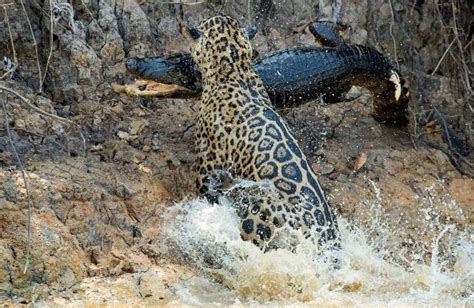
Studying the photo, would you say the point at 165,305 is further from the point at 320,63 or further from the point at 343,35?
the point at 343,35

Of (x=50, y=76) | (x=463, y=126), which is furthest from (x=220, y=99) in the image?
(x=463, y=126)

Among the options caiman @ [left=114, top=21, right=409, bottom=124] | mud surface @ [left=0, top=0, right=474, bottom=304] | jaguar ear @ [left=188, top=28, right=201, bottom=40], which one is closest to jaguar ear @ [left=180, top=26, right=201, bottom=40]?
jaguar ear @ [left=188, top=28, right=201, bottom=40]

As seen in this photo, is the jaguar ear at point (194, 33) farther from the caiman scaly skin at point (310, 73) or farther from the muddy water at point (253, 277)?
the muddy water at point (253, 277)

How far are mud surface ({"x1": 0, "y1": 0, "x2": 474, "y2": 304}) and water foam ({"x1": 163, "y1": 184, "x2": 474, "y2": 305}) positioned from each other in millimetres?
205

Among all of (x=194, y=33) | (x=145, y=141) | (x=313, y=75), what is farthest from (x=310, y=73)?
(x=145, y=141)

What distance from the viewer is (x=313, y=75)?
861 cm

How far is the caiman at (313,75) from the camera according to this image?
8195 millimetres

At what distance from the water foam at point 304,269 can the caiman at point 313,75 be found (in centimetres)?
114

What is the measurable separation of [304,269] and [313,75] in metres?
2.35

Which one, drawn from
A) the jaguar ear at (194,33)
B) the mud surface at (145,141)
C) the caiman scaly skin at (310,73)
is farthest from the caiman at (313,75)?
the mud surface at (145,141)

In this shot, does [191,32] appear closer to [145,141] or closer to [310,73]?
[145,141]

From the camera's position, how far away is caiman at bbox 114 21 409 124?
26.9ft

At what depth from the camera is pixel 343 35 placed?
30.5 ft

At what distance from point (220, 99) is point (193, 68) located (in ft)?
1.69
